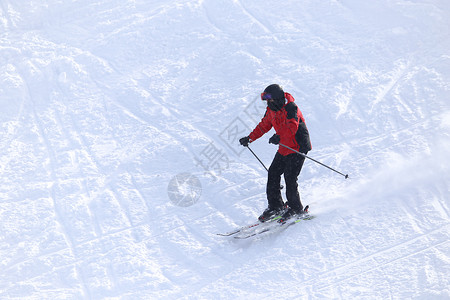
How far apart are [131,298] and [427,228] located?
4.59m

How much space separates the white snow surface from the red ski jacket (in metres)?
1.39

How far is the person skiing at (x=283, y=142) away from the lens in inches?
261

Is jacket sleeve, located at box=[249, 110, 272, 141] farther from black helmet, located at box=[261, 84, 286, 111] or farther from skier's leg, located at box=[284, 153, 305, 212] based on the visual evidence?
skier's leg, located at box=[284, 153, 305, 212]

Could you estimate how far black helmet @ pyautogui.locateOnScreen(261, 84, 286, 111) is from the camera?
6562mm

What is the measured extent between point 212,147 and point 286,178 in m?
2.31

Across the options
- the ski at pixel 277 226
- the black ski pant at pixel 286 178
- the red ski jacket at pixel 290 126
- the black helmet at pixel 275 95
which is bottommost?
the ski at pixel 277 226

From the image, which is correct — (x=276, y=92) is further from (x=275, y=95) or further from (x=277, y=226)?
(x=277, y=226)

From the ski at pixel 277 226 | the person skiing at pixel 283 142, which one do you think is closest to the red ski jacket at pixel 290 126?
the person skiing at pixel 283 142

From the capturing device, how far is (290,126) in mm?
6668

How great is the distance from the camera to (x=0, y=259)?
7.07 meters

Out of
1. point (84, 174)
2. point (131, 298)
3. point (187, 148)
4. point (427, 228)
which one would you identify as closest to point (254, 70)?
point (187, 148)

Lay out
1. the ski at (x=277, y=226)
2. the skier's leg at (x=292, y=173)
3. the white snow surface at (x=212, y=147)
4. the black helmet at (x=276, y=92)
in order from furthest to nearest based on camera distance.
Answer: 1. the ski at (x=277, y=226)
2. the skier's leg at (x=292, y=173)
3. the white snow surface at (x=212, y=147)
4. the black helmet at (x=276, y=92)

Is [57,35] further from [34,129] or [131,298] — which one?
[131,298]

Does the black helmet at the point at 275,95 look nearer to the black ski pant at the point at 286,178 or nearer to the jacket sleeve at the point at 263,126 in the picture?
the jacket sleeve at the point at 263,126
